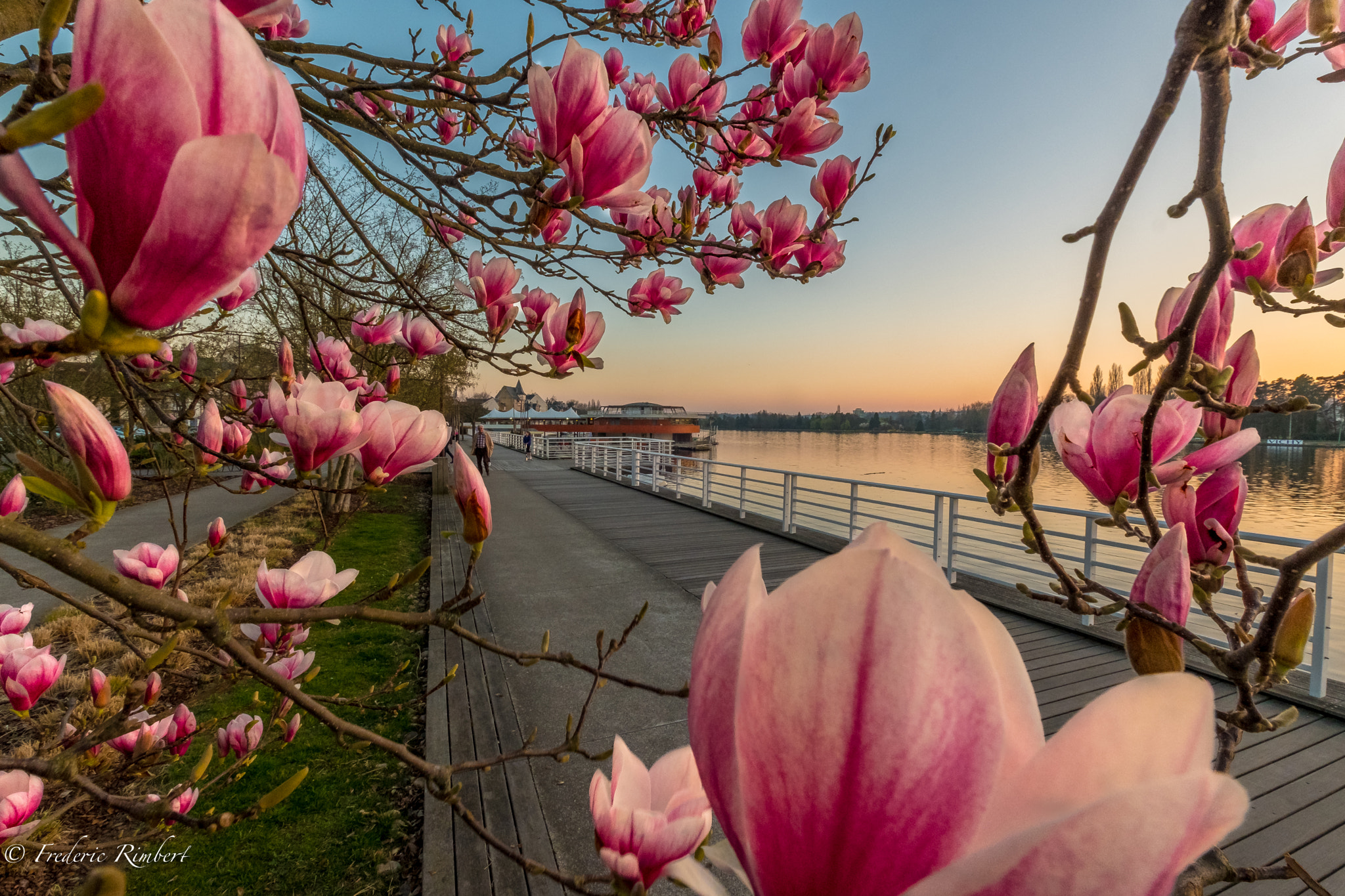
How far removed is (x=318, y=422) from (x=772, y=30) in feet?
4.61

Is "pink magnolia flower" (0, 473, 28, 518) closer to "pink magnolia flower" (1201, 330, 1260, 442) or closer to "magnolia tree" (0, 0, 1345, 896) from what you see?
"magnolia tree" (0, 0, 1345, 896)

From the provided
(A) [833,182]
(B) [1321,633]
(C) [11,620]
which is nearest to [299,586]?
(C) [11,620]

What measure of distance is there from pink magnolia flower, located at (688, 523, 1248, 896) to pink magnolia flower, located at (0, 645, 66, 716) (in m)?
1.63

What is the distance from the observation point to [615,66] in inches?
75.0

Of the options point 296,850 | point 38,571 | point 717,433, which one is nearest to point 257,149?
point 296,850

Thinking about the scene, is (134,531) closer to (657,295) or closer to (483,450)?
(483,450)

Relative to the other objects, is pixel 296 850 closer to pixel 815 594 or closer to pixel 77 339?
pixel 77 339

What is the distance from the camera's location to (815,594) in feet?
0.77

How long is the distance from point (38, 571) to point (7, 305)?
5.35 metres

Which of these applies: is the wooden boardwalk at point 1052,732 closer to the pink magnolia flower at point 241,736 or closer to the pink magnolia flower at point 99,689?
the pink magnolia flower at point 241,736

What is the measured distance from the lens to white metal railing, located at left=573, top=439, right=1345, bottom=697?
117 inches

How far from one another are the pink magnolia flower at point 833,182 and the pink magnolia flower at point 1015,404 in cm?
99

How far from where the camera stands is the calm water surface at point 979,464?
25.0 ft

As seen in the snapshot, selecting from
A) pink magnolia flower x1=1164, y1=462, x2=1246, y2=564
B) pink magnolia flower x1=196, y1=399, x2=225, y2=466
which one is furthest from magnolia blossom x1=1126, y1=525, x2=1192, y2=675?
pink magnolia flower x1=196, y1=399, x2=225, y2=466
